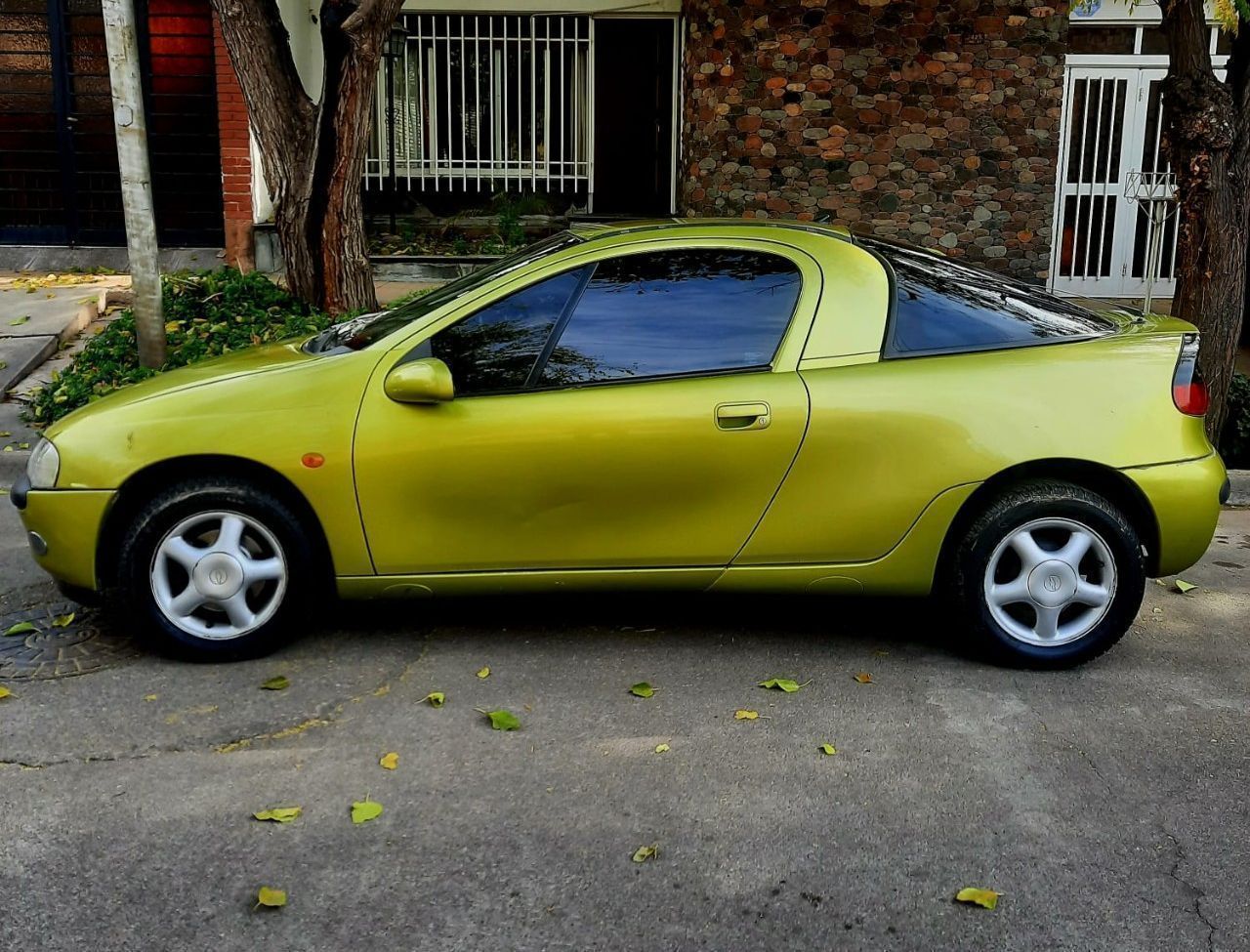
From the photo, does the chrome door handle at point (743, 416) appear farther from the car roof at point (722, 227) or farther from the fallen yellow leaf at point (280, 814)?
the fallen yellow leaf at point (280, 814)

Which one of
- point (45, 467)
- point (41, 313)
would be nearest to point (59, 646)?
point (45, 467)

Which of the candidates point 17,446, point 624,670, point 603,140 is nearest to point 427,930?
point 624,670

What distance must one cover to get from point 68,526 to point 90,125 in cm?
1080

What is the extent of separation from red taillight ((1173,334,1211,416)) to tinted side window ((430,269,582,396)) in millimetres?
2245

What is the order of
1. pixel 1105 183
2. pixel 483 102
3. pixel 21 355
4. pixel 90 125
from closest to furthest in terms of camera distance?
pixel 21 355 → pixel 90 125 → pixel 1105 183 → pixel 483 102

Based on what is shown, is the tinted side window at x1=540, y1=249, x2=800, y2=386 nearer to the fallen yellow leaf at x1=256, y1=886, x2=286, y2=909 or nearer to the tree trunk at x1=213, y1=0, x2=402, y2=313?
the fallen yellow leaf at x1=256, y1=886, x2=286, y2=909

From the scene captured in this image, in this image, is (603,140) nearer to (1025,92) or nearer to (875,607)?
(1025,92)

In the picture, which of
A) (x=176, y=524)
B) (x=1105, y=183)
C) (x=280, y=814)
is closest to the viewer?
(x=280, y=814)

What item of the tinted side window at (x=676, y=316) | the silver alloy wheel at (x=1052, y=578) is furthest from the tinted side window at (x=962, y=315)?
the silver alloy wheel at (x=1052, y=578)

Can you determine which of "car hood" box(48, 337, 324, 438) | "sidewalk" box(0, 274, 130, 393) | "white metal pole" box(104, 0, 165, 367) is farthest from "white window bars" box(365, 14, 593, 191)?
"car hood" box(48, 337, 324, 438)

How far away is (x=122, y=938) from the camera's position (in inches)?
124

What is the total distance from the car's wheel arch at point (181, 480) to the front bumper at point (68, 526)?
0.10 ft

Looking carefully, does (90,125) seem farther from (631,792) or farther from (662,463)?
(631,792)

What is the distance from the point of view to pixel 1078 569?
4902mm
